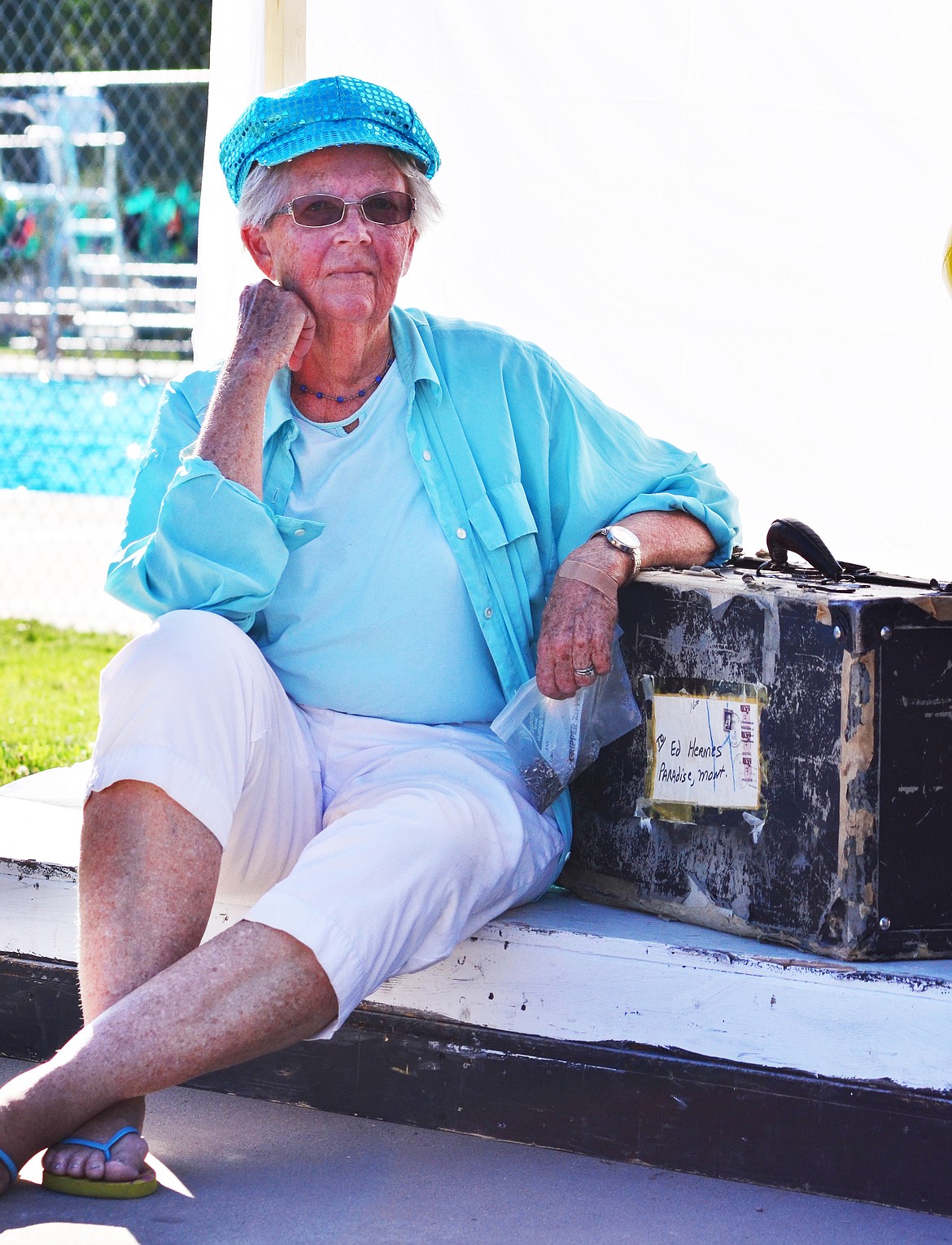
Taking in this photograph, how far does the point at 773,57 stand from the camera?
110 inches

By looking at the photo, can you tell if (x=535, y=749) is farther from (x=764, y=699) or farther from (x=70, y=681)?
(x=70, y=681)

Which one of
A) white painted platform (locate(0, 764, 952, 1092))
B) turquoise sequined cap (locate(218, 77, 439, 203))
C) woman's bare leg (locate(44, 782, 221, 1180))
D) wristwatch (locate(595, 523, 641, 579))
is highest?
turquoise sequined cap (locate(218, 77, 439, 203))

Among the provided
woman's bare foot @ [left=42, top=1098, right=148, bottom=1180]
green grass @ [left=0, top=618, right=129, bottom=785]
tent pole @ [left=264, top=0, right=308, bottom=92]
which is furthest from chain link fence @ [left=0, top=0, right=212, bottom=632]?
woman's bare foot @ [left=42, top=1098, right=148, bottom=1180]

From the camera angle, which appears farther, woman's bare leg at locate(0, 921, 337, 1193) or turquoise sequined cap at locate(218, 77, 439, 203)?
turquoise sequined cap at locate(218, 77, 439, 203)

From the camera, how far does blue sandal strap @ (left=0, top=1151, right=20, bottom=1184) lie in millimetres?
1749

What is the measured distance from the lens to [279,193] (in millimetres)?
2270

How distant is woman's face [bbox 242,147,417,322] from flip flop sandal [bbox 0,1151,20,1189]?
1.26 meters

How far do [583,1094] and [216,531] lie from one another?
94cm

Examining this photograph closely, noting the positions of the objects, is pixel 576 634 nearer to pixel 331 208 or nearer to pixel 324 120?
pixel 331 208

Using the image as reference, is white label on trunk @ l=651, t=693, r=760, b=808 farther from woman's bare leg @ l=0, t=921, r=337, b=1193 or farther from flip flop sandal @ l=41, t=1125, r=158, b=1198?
flip flop sandal @ l=41, t=1125, r=158, b=1198

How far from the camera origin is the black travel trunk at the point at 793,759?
1.96 meters

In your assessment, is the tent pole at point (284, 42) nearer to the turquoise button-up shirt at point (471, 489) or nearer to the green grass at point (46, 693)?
the turquoise button-up shirt at point (471, 489)

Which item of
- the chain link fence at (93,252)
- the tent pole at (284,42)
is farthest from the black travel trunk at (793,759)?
the chain link fence at (93,252)

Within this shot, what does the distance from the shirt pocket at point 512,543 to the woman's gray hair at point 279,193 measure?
1.49ft
